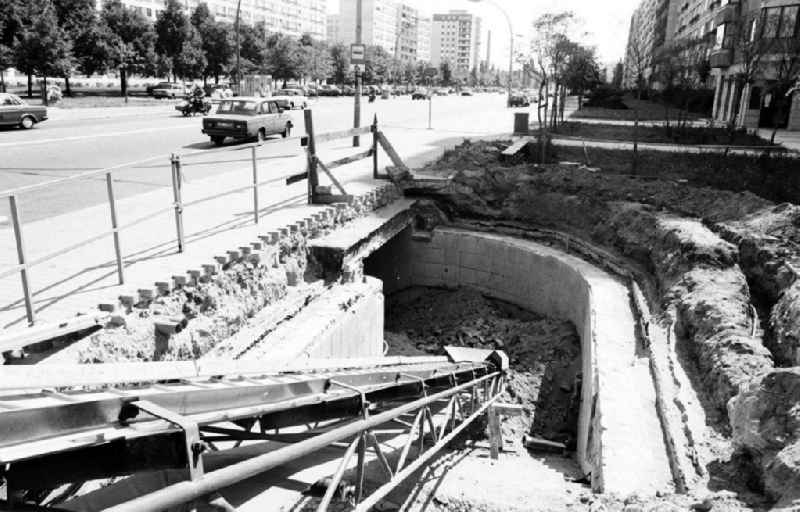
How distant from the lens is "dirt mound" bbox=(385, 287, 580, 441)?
10102mm

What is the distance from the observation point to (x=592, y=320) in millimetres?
9461

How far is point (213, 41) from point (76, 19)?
1654cm

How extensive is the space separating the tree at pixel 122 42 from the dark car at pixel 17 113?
24496 millimetres

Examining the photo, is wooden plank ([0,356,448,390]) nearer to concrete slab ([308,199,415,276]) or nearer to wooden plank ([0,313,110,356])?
wooden plank ([0,313,110,356])

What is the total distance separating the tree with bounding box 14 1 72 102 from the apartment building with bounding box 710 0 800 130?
121 feet

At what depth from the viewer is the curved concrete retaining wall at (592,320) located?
594 cm

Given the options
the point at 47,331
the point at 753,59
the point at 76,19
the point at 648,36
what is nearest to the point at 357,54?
the point at 47,331

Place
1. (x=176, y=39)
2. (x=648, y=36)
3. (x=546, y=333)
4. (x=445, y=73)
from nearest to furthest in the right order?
1. (x=546, y=333)
2. (x=176, y=39)
3. (x=648, y=36)
4. (x=445, y=73)

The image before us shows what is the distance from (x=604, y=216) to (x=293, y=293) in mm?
7252

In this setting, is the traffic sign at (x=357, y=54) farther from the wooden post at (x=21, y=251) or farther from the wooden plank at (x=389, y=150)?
the wooden post at (x=21, y=251)

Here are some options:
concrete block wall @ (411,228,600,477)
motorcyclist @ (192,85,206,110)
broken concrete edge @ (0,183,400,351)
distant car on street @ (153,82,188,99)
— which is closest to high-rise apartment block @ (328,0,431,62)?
distant car on street @ (153,82,188,99)

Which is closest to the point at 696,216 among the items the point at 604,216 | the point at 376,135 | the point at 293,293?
the point at 604,216

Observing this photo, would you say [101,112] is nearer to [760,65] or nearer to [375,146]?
[375,146]

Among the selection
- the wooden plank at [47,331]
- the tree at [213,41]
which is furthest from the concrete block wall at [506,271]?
the tree at [213,41]
